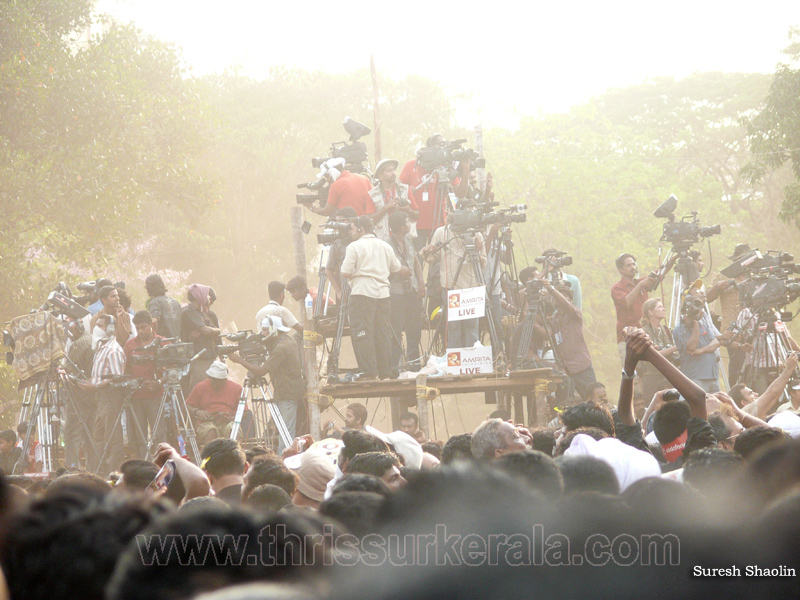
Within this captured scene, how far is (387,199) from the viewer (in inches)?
433

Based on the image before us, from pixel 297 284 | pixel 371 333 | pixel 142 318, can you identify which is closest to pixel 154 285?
pixel 142 318

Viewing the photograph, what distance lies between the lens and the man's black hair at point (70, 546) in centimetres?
148

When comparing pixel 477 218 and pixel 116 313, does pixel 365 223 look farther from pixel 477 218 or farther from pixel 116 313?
pixel 116 313

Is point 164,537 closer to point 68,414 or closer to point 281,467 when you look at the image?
point 281,467

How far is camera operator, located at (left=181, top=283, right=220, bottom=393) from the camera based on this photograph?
10.2m

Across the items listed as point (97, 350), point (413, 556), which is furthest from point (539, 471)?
point (97, 350)

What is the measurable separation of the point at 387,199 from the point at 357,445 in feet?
22.0

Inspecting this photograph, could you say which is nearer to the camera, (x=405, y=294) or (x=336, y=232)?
(x=336, y=232)

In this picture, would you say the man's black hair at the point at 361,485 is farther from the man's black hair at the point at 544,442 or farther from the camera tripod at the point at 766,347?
the camera tripod at the point at 766,347

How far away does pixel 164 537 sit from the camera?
1331 millimetres

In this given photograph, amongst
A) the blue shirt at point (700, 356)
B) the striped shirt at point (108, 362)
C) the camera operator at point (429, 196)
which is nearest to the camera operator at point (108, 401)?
the striped shirt at point (108, 362)

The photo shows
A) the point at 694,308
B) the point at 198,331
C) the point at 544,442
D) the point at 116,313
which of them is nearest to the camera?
the point at 544,442

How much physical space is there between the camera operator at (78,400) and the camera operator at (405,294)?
3.63 m

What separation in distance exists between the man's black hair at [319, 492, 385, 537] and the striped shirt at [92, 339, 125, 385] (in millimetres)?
7499
